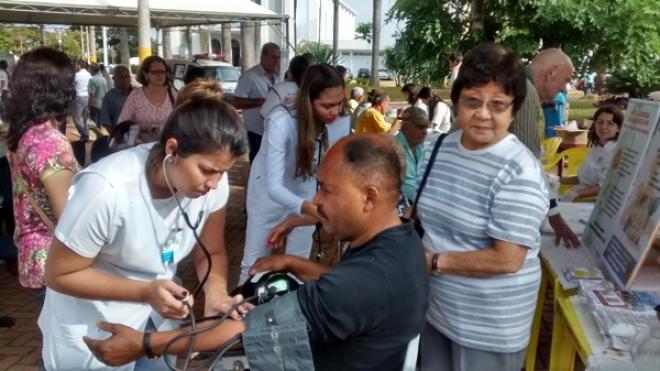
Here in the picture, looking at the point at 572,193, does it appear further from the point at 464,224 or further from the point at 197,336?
the point at 197,336

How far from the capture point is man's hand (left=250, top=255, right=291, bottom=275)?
6.00 feet

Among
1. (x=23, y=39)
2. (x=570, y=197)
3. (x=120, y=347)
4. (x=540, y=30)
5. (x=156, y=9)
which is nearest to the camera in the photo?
(x=120, y=347)

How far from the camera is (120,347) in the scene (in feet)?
4.87

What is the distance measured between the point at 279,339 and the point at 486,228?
77 cm

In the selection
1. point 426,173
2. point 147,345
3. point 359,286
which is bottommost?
point 147,345

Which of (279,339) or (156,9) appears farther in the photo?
(156,9)

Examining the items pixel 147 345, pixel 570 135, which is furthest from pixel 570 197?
pixel 570 135

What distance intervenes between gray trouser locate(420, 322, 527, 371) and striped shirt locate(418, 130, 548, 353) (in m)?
0.03

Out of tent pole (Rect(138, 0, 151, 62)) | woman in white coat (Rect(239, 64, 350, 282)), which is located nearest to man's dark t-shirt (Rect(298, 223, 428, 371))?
woman in white coat (Rect(239, 64, 350, 282))

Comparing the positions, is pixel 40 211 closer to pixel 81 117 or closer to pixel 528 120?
pixel 528 120

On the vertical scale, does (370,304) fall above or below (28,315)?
above

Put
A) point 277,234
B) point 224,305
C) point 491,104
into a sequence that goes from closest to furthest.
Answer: point 224,305 < point 491,104 < point 277,234

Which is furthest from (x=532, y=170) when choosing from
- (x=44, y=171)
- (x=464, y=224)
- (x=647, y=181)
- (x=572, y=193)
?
(x=572, y=193)

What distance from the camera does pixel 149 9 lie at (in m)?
7.35
